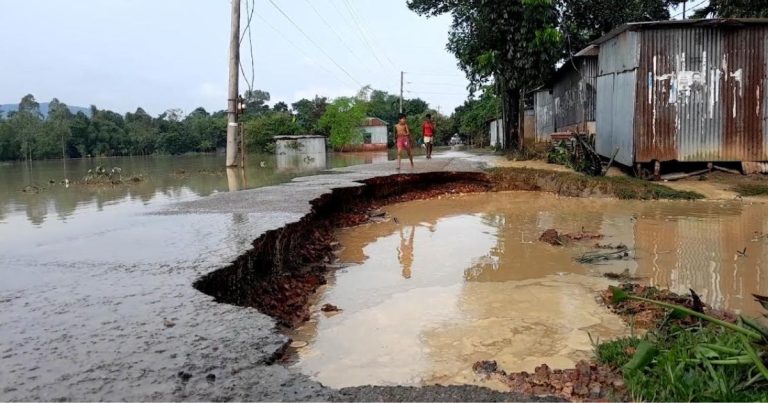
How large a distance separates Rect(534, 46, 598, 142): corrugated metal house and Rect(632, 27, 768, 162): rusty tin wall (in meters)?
3.78

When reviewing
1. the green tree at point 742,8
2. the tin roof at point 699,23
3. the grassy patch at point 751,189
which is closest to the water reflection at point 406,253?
the grassy patch at point 751,189

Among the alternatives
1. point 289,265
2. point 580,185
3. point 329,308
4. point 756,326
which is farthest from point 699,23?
point 756,326

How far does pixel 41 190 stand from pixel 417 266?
1307cm

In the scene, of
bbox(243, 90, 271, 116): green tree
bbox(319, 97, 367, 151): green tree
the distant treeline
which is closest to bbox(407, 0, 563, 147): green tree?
the distant treeline

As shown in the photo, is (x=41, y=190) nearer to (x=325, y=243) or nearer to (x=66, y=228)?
(x=66, y=228)

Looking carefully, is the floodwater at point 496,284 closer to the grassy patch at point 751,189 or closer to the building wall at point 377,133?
the grassy patch at point 751,189

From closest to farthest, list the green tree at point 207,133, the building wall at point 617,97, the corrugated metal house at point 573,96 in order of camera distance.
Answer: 1. the building wall at point 617,97
2. the corrugated metal house at point 573,96
3. the green tree at point 207,133

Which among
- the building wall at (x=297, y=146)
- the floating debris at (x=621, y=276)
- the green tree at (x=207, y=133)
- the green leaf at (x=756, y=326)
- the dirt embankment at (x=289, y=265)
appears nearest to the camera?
the green leaf at (x=756, y=326)

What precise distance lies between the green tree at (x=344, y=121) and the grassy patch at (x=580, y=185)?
3975 centimetres

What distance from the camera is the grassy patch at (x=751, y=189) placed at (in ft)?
35.0

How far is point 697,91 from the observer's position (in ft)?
38.9

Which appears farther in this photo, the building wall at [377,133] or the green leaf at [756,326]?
the building wall at [377,133]

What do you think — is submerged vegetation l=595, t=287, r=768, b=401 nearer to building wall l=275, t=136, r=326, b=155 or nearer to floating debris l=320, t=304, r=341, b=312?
floating debris l=320, t=304, r=341, b=312

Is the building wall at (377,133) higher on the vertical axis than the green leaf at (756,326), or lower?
higher
